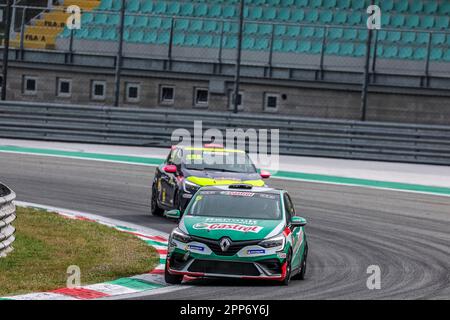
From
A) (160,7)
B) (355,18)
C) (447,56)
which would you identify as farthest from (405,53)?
(160,7)

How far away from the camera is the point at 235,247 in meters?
14.4

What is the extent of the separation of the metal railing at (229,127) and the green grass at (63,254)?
1288 cm

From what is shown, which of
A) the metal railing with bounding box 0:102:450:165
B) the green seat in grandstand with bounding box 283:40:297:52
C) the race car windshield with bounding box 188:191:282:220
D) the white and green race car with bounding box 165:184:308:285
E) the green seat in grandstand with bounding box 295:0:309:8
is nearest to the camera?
the white and green race car with bounding box 165:184:308:285

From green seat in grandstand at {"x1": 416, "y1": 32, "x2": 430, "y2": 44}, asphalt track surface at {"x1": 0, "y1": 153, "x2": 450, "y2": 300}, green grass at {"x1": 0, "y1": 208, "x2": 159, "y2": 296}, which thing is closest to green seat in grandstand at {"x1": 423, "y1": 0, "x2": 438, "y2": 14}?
green seat in grandstand at {"x1": 416, "y1": 32, "x2": 430, "y2": 44}

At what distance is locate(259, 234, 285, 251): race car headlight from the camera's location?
14.5 meters

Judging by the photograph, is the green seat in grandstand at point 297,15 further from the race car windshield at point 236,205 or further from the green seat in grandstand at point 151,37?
the race car windshield at point 236,205

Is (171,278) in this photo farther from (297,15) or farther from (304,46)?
(297,15)

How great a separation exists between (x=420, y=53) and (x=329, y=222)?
50.2 ft

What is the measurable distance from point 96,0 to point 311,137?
10771 millimetres

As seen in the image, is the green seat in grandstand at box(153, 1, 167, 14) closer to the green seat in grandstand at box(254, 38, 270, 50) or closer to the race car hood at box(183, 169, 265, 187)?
the green seat in grandstand at box(254, 38, 270, 50)

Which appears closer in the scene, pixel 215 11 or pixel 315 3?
pixel 315 3

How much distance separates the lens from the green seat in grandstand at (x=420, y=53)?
1411 inches
